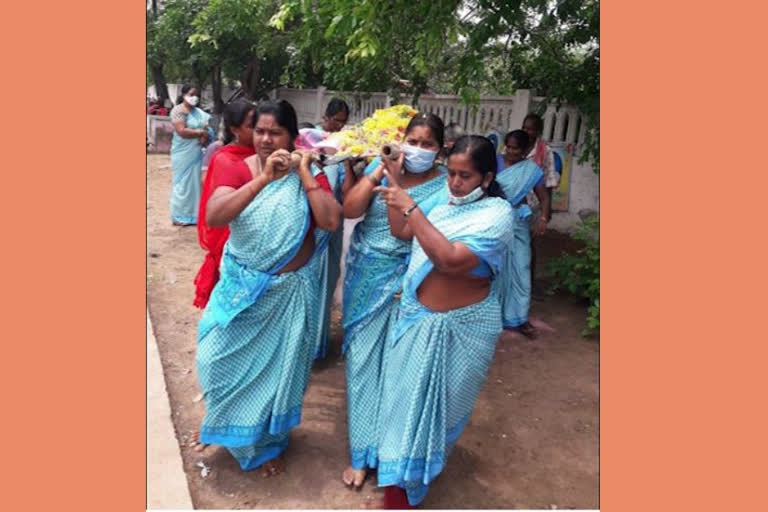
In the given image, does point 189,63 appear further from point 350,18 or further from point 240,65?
point 350,18

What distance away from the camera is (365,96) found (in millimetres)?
10492

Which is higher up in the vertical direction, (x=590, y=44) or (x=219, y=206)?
(x=590, y=44)

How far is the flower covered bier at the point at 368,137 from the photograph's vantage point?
287 centimetres

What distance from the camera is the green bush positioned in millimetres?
5484

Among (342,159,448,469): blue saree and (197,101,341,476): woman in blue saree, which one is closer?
(197,101,341,476): woman in blue saree

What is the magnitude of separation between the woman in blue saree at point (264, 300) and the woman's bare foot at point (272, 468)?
88 millimetres

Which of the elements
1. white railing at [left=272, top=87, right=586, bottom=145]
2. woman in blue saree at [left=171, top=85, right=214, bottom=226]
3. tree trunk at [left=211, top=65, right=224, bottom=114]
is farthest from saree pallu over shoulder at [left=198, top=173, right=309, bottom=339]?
tree trunk at [left=211, top=65, right=224, bottom=114]

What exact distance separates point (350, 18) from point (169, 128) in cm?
1450

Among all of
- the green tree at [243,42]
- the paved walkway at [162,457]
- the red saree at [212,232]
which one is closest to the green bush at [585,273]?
the red saree at [212,232]

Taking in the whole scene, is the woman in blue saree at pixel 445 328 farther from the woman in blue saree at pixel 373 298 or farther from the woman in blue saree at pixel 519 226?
the woman in blue saree at pixel 519 226

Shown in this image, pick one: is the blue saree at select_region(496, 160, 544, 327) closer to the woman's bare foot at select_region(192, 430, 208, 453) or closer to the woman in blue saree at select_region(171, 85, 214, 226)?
the woman's bare foot at select_region(192, 430, 208, 453)

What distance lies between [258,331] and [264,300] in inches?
6.2

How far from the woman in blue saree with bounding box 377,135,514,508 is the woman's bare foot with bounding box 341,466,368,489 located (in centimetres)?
31

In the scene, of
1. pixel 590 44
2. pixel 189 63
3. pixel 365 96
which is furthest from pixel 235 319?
pixel 189 63
